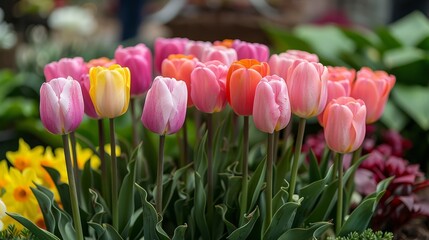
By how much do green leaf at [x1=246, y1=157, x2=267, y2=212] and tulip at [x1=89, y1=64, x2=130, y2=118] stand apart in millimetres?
214

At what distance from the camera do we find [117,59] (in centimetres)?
101

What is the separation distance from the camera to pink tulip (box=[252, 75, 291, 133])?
79 centimetres

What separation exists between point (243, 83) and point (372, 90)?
254 millimetres

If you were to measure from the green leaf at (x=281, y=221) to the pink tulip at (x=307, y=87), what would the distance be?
12 centimetres

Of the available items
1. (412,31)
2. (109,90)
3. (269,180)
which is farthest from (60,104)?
(412,31)

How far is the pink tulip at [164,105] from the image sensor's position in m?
0.80

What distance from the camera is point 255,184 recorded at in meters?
0.94

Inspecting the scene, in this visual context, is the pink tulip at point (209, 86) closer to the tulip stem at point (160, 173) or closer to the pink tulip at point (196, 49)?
the tulip stem at point (160, 173)

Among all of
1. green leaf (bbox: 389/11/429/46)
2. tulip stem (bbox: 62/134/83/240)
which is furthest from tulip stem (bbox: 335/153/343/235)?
green leaf (bbox: 389/11/429/46)

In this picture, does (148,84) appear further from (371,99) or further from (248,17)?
(248,17)

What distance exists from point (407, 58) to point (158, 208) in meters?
1.26

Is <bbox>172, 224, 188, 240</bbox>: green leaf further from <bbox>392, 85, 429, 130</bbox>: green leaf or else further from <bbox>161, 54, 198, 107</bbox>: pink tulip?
<bbox>392, 85, 429, 130</bbox>: green leaf

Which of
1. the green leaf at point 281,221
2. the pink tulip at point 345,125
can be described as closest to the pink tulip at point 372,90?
the pink tulip at point 345,125

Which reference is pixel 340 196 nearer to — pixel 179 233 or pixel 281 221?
pixel 281 221
